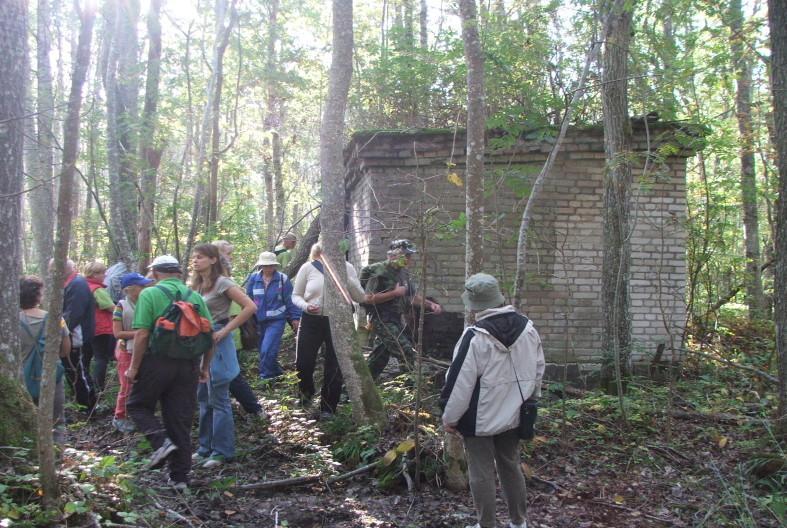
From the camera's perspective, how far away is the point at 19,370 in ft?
14.3

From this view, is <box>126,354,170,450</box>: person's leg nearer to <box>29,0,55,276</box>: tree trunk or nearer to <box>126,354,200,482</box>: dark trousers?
<box>126,354,200,482</box>: dark trousers

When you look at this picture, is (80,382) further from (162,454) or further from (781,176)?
(781,176)

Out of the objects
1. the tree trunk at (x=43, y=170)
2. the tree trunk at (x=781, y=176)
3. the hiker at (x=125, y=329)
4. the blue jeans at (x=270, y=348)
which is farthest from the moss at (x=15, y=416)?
the tree trunk at (x=43, y=170)

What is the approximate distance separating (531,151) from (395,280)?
3.46 metres

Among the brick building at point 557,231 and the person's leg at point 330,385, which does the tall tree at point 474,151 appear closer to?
the person's leg at point 330,385

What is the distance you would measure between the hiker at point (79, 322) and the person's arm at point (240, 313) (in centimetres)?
228

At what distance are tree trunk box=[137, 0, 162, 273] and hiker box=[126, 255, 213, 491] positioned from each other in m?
6.70

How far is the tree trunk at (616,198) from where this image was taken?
7.20 meters

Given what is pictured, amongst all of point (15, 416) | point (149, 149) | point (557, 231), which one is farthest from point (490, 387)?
point (149, 149)

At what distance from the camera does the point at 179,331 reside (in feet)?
14.1

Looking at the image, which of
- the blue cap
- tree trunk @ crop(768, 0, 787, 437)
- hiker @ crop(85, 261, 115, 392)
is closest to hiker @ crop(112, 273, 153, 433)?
the blue cap

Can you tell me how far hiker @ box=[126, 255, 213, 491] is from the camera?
4320 mm

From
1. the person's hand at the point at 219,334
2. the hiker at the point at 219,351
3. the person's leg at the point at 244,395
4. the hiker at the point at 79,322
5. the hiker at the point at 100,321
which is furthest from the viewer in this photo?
the hiker at the point at 100,321

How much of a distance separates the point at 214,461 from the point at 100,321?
2.83 meters
